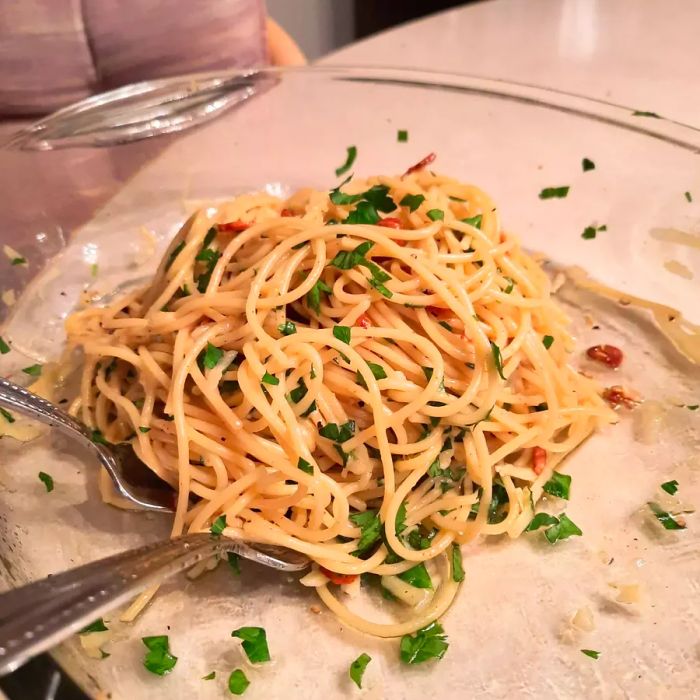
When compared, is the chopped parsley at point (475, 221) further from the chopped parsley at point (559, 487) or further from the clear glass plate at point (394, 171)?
the chopped parsley at point (559, 487)

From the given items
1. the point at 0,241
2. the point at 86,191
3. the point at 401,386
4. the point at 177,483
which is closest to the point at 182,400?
the point at 177,483

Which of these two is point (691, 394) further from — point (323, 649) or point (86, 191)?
point (86, 191)

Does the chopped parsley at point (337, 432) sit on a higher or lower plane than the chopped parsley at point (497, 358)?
lower

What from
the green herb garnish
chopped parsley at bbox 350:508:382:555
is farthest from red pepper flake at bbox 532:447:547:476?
the green herb garnish

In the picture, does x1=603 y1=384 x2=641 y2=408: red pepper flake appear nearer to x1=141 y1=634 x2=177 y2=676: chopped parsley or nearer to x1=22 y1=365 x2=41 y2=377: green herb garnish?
x1=141 y1=634 x2=177 y2=676: chopped parsley

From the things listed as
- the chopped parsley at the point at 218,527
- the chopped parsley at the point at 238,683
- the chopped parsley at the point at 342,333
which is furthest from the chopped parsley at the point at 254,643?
the chopped parsley at the point at 342,333
